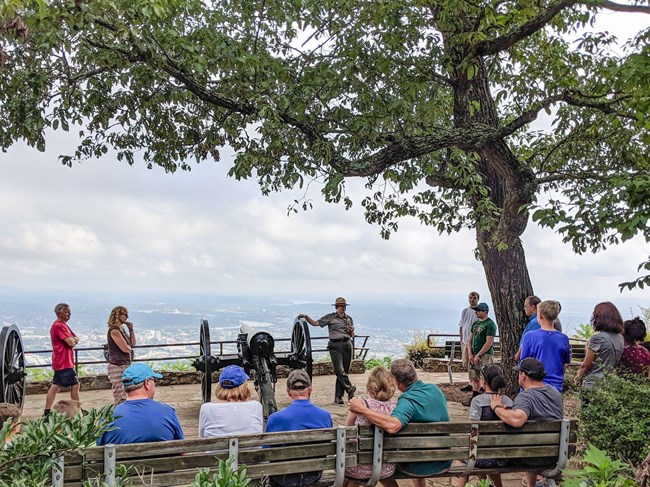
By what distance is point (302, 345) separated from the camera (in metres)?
8.62

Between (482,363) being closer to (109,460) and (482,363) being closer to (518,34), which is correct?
(518,34)

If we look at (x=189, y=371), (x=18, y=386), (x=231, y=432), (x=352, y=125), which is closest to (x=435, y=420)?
(x=231, y=432)

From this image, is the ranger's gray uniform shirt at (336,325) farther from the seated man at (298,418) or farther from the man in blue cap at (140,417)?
the man in blue cap at (140,417)

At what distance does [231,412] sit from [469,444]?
1.66m

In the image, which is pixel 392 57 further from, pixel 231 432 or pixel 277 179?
pixel 231 432

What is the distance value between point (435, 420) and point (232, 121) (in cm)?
530

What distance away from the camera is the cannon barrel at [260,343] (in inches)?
292

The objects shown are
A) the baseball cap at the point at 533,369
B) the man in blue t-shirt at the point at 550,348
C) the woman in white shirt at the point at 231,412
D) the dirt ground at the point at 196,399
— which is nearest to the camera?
the woman in white shirt at the point at 231,412

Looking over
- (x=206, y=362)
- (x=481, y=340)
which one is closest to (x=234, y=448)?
(x=206, y=362)

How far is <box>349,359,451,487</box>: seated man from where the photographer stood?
12.8ft

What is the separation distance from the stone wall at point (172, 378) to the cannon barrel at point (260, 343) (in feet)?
10.9

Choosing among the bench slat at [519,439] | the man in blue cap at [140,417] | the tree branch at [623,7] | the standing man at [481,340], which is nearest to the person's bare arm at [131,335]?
the man in blue cap at [140,417]

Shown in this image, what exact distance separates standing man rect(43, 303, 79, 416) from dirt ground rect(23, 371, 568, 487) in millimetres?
1358

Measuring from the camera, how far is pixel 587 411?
4941 millimetres
